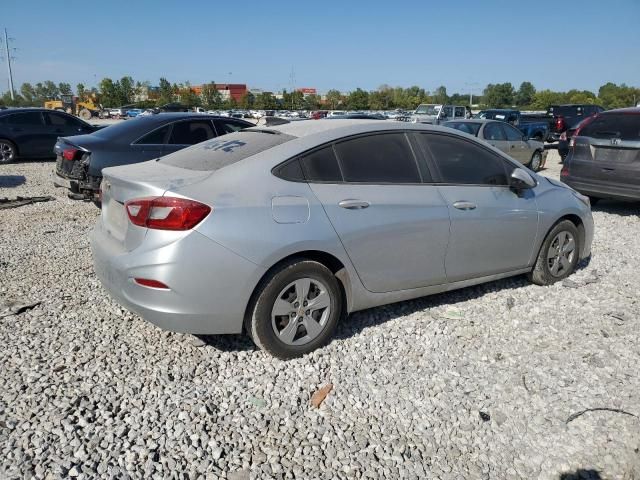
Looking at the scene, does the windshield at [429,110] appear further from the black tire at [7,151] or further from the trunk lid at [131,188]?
the trunk lid at [131,188]

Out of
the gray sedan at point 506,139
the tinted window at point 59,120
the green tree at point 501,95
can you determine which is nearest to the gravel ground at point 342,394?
the gray sedan at point 506,139

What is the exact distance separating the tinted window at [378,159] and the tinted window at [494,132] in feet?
30.5

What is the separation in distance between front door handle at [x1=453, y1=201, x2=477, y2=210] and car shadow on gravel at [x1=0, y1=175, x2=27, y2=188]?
376 inches

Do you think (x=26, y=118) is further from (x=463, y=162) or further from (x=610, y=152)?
(x=610, y=152)

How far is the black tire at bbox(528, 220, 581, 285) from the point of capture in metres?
4.94

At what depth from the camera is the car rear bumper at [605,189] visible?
299 inches

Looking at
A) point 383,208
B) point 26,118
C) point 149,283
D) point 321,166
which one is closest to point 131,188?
point 149,283

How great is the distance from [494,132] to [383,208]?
33.5ft

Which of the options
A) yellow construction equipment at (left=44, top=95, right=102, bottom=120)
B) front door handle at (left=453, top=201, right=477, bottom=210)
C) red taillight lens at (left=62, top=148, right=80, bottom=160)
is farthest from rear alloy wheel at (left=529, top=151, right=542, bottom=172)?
yellow construction equipment at (left=44, top=95, right=102, bottom=120)

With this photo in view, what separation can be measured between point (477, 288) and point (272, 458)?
306cm

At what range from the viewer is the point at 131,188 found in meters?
3.28

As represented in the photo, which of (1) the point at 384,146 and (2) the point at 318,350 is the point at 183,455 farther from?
(1) the point at 384,146

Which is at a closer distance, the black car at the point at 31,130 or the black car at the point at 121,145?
the black car at the point at 121,145

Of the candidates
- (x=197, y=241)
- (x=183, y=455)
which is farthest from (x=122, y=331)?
(x=183, y=455)
